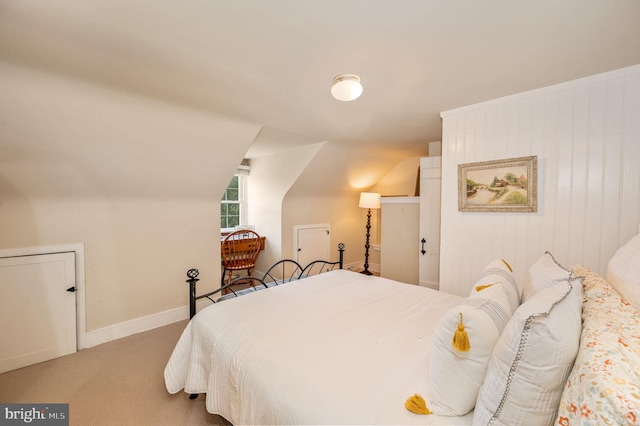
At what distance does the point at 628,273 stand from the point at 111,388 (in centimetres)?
309

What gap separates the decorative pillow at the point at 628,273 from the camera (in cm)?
102

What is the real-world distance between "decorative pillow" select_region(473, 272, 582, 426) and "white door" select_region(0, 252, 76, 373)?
3227 millimetres

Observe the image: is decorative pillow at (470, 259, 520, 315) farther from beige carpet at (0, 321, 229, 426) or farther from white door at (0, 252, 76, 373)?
white door at (0, 252, 76, 373)

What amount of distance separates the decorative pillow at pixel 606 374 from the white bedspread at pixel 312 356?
414mm

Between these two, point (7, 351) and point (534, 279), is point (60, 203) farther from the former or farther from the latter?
point (534, 279)

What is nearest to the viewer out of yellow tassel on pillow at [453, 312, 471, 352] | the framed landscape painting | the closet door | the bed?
the bed

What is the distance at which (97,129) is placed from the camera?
2156 millimetres

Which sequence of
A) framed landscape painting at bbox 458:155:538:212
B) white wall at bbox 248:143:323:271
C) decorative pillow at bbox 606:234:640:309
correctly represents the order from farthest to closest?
white wall at bbox 248:143:323:271, framed landscape painting at bbox 458:155:538:212, decorative pillow at bbox 606:234:640:309

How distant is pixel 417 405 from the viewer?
0.93m

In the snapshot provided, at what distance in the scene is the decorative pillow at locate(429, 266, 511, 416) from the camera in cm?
92

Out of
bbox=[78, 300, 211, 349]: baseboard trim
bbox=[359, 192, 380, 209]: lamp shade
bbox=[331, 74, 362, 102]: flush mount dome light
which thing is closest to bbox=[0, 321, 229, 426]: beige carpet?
bbox=[78, 300, 211, 349]: baseboard trim

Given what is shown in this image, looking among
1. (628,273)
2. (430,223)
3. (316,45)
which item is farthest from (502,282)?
(430,223)

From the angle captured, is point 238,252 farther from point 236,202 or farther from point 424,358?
point 424,358

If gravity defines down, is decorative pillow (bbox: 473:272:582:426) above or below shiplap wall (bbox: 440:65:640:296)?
below
